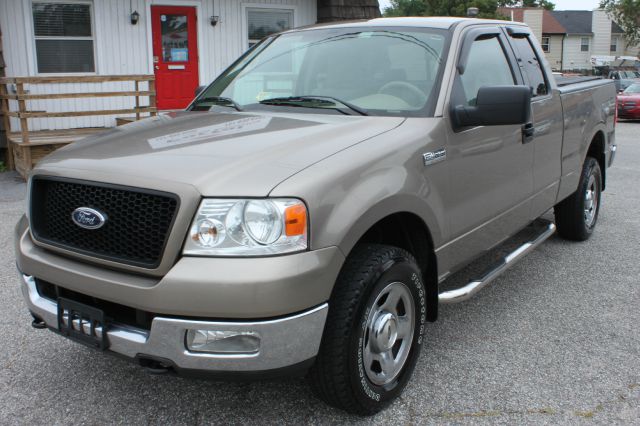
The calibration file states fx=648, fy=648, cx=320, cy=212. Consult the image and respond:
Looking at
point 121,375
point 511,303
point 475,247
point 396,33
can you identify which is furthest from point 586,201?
point 121,375

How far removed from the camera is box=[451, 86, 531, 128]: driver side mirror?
3.20 metres

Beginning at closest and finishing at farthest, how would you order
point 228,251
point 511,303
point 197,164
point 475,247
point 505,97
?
point 228,251
point 197,164
point 505,97
point 475,247
point 511,303

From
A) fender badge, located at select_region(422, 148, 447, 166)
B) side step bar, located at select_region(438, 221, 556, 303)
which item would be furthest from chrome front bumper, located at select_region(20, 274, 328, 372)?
side step bar, located at select_region(438, 221, 556, 303)

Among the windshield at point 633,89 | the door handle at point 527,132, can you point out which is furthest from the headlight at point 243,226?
the windshield at point 633,89

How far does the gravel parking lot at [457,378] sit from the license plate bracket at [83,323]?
0.52 m

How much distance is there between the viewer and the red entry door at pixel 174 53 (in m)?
11.9

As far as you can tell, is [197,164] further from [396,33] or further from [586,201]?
[586,201]

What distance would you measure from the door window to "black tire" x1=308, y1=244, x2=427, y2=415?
395 inches

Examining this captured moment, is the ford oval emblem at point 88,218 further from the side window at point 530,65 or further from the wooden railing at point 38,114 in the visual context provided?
the wooden railing at point 38,114

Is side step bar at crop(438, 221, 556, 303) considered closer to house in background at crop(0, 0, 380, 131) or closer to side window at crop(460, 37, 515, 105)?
side window at crop(460, 37, 515, 105)

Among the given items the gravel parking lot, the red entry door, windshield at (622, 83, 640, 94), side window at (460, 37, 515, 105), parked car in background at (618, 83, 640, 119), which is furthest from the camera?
windshield at (622, 83, 640, 94)

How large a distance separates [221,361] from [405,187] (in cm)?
114

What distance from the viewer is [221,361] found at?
245 centimetres

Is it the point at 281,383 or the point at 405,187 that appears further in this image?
the point at 281,383
